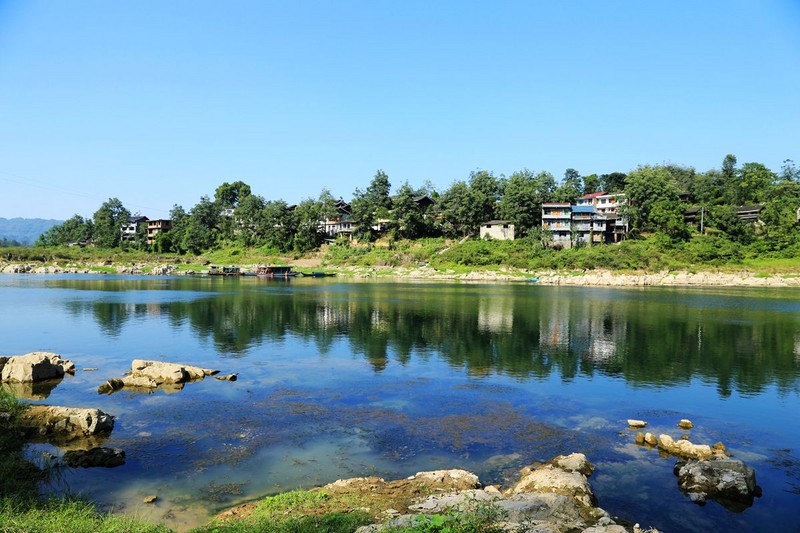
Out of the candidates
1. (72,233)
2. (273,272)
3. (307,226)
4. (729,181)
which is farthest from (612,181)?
(72,233)

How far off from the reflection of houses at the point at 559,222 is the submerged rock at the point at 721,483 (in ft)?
281

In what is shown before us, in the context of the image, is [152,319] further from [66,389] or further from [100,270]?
[100,270]

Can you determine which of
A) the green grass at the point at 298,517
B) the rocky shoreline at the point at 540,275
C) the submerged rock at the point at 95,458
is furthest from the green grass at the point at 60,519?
the rocky shoreline at the point at 540,275

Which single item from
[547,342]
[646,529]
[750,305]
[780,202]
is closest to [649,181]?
[780,202]

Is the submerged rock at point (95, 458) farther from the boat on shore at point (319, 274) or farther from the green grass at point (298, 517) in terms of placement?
the boat on shore at point (319, 274)

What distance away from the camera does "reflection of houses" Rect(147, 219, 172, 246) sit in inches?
5098

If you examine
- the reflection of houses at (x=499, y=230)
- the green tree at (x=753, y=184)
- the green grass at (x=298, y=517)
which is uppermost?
the green tree at (x=753, y=184)

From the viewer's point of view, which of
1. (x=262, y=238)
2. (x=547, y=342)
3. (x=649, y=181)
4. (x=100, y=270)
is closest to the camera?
(x=547, y=342)

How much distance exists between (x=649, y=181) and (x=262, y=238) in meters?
84.9

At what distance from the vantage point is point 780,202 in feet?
283

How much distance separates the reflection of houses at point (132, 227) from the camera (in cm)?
13388

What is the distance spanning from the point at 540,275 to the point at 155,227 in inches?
3915

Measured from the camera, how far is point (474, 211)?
101 meters

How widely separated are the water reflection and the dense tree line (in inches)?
1559
